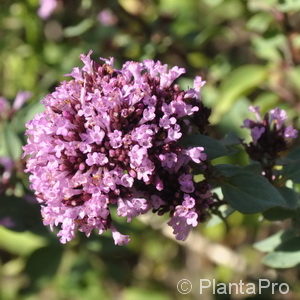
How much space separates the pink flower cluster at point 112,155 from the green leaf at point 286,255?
0.49 meters

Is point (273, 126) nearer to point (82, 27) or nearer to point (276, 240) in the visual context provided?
point (276, 240)

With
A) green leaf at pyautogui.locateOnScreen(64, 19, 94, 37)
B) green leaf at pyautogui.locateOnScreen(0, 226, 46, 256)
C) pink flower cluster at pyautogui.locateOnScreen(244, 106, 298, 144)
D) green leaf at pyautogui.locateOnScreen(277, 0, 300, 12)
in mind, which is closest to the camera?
pink flower cluster at pyautogui.locateOnScreen(244, 106, 298, 144)

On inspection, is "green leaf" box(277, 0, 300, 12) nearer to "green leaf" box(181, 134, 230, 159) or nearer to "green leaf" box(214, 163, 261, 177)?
"green leaf" box(214, 163, 261, 177)

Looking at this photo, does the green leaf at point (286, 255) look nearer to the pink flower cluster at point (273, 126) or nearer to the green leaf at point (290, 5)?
the pink flower cluster at point (273, 126)

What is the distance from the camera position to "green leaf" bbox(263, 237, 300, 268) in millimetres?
1876

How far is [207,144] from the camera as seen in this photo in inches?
63.5

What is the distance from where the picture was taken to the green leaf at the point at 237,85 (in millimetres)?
3008

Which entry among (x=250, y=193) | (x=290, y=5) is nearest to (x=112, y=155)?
(x=250, y=193)

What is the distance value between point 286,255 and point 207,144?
560mm

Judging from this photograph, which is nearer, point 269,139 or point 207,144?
point 207,144

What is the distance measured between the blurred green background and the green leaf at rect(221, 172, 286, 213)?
1000mm

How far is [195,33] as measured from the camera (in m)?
3.08

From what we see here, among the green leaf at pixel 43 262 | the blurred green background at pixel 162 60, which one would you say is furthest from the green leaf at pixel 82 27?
the green leaf at pixel 43 262

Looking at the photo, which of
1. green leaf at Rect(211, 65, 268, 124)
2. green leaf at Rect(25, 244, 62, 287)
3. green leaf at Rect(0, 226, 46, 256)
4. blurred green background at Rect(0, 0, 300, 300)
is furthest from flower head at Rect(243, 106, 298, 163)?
green leaf at Rect(0, 226, 46, 256)
